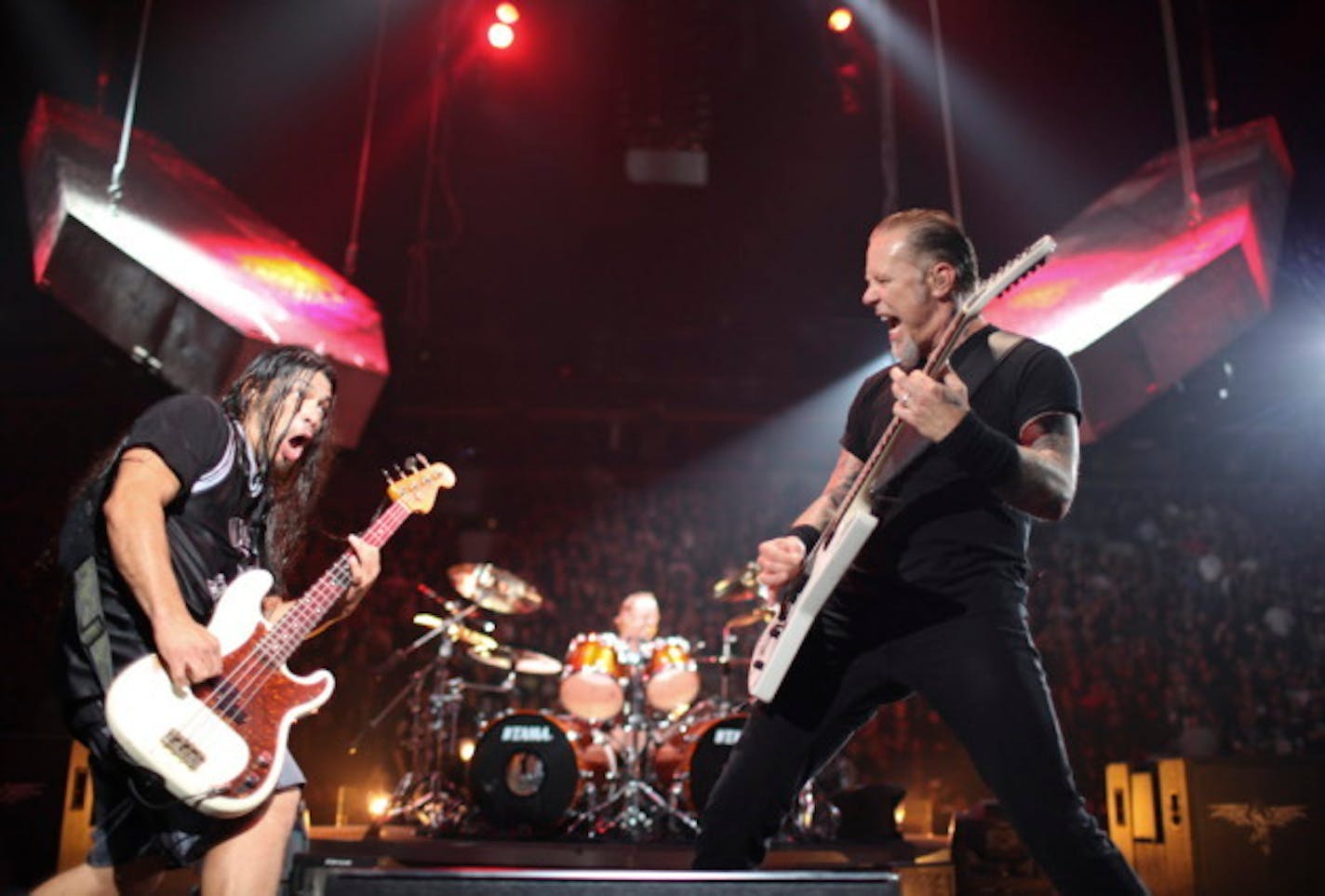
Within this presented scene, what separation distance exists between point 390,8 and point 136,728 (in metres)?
7.50

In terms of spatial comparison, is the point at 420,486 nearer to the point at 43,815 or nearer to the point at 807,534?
the point at 807,534

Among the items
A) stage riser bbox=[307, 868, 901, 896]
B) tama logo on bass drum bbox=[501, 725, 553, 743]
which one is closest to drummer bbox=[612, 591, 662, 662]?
tama logo on bass drum bbox=[501, 725, 553, 743]

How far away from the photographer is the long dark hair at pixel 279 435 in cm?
263

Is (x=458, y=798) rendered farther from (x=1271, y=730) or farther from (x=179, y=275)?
(x=1271, y=730)

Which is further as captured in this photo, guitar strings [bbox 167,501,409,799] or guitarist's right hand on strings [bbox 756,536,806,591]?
guitarist's right hand on strings [bbox 756,536,806,591]

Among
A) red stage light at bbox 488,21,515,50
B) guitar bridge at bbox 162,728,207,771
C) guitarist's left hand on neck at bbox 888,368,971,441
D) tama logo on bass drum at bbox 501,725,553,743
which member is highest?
red stage light at bbox 488,21,515,50

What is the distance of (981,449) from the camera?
6.64 ft

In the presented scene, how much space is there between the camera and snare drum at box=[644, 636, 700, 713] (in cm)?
711

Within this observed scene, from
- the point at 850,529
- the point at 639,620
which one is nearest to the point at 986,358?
the point at 850,529

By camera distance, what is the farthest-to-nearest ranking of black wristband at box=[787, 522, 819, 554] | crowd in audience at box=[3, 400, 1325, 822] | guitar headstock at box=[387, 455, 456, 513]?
crowd in audience at box=[3, 400, 1325, 822], guitar headstock at box=[387, 455, 456, 513], black wristband at box=[787, 522, 819, 554]

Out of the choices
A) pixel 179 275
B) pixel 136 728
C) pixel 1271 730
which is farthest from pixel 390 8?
pixel 1271 730

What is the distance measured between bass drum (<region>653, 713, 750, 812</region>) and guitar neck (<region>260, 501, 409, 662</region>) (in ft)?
12.3

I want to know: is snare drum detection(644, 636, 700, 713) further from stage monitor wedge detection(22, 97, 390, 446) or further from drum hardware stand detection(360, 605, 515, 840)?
stage monitor wedge detection(22, 97, 390, 446)

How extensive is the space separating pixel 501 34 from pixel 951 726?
7.53 m
